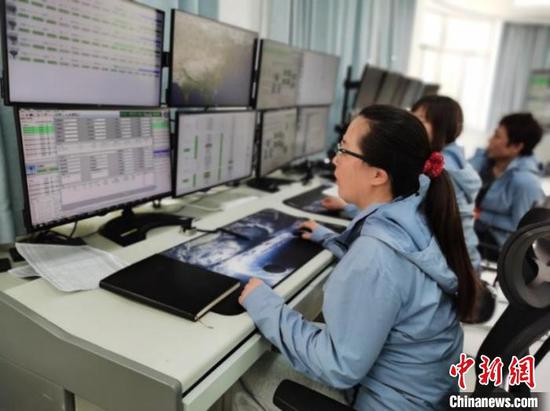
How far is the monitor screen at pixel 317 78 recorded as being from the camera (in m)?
2.34

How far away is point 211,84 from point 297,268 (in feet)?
2.76

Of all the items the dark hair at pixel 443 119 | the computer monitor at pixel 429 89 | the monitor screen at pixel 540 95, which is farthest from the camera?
the monitor screen at pixel 540 95

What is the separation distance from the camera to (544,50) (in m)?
6.88

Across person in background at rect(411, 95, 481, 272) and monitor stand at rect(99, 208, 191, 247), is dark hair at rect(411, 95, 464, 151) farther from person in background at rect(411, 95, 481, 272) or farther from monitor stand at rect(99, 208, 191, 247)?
monitor stand at rect(99, 208, 191, 247)

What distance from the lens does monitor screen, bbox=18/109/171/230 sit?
3.15 ft

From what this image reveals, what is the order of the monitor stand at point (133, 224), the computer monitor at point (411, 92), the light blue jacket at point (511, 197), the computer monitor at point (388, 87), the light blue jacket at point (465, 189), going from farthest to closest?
the computer monitor at point (411, 92)
the computer monitor at point (388, 87)
the light blue jacket at point (511, 197)
the light blue jacket at point (465, 189)
the monitor stand at point (133, 224)

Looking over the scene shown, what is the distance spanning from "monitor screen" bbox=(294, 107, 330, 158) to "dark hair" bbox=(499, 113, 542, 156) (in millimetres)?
1047

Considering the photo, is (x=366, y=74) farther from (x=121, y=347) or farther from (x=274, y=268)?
(x=121, y=347)

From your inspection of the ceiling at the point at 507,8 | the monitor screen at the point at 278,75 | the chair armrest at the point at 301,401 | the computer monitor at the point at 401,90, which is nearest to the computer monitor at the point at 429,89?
the computer monitor at the point at 401,90

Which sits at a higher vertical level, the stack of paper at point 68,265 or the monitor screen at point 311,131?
the monitor screen at point 311,131

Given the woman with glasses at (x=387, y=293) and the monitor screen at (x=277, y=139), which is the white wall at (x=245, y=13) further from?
the woman with glasses at (x=387, y=293)

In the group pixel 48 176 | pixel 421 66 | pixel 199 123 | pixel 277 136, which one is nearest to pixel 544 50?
pixel 421 66

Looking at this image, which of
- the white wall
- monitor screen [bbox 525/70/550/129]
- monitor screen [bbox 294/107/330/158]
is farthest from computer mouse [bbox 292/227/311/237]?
monitor screen [bbox 525/70/550/129]

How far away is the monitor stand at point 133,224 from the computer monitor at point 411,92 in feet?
9.76
